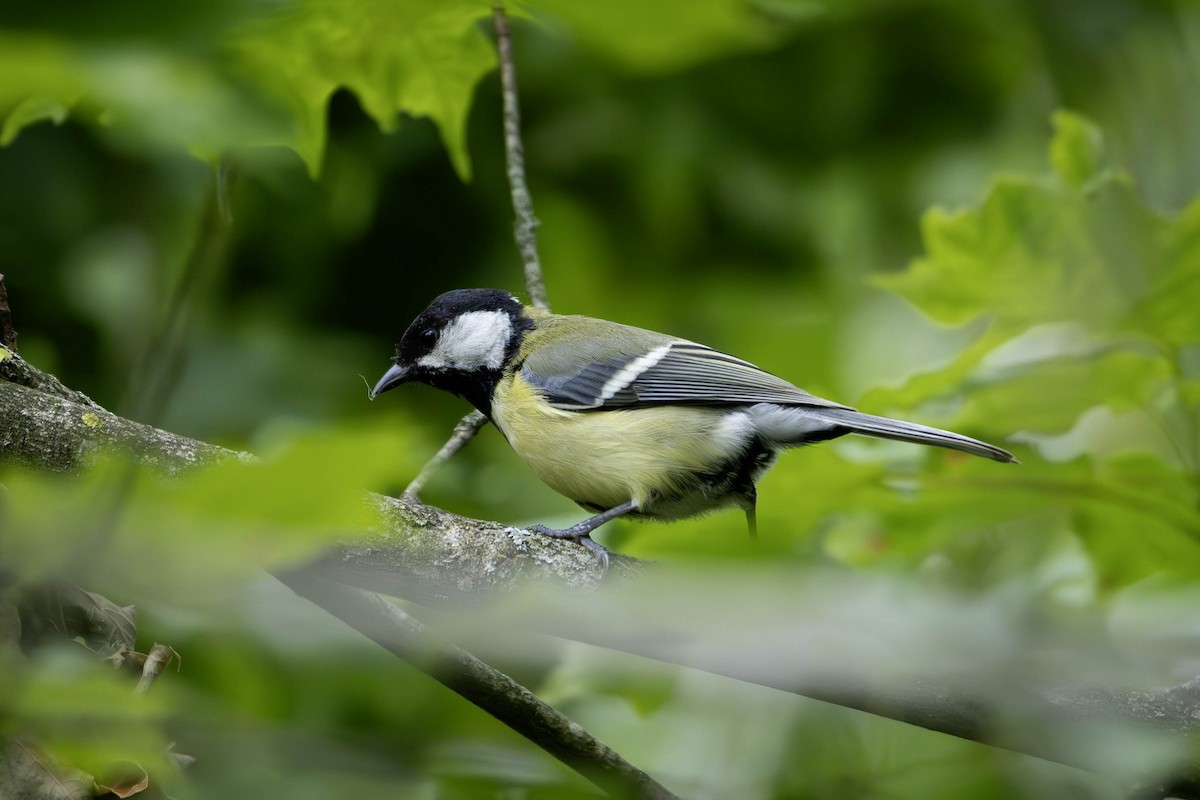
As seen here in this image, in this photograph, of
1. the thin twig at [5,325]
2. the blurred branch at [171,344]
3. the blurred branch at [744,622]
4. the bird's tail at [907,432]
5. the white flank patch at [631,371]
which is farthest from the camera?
the white flank patch at [631,371]

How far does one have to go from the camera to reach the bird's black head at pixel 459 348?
2.20 meters

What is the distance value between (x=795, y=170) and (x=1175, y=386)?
1.45m

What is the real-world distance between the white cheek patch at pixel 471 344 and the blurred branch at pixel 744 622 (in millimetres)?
816

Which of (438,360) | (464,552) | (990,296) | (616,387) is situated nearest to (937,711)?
(464,552)

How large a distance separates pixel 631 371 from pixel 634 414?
0.11 m

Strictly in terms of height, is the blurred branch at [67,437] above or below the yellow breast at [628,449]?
below

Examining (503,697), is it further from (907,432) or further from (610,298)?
(610,298)

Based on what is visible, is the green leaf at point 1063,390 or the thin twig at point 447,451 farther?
the green leaf at point 1063,390

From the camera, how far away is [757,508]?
1.72m

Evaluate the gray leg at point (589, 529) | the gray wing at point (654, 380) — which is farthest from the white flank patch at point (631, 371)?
the gray leg at point (589, 529)

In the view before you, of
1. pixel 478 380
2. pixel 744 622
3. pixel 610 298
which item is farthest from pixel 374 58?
pixel 610 298

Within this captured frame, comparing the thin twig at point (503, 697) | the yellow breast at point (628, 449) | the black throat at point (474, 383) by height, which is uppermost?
the black throat at point (474, 383)

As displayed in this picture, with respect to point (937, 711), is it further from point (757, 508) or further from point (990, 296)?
point (990, 296)

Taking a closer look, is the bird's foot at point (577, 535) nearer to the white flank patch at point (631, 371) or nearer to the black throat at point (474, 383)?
the white flank patch at point (631, 371)
